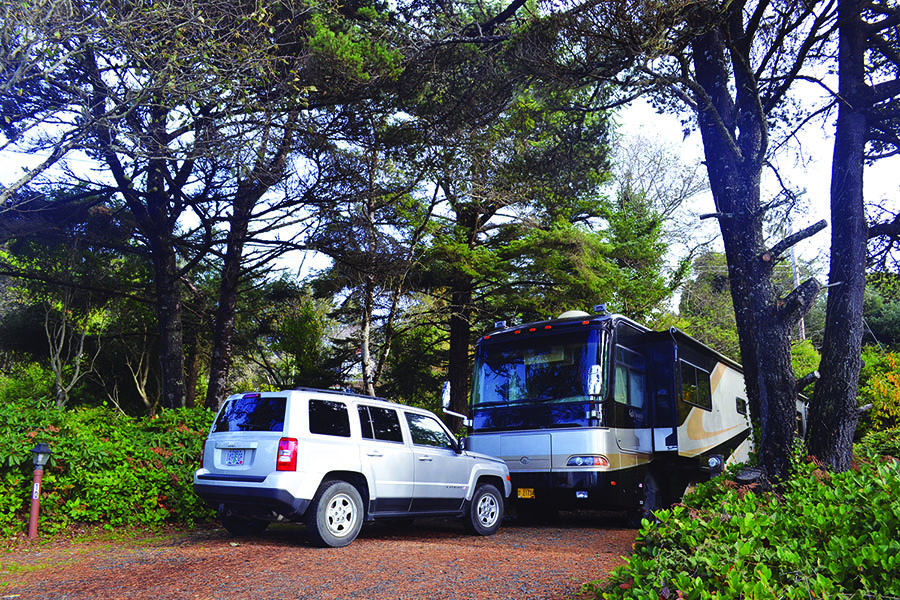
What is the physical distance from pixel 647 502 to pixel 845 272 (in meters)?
4.60

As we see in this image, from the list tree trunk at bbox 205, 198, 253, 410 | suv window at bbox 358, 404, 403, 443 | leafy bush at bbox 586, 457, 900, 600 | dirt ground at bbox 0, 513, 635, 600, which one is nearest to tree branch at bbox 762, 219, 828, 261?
leafy bush at bbox 586, 457, 900, 600

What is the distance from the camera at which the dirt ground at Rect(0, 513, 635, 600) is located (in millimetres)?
5488

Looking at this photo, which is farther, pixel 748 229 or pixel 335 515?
pixel 748 229

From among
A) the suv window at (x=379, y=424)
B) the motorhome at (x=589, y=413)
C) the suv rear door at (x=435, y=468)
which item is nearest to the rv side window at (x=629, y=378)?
the motorhome at (x=589, y=413)

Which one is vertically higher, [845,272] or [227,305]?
[227,305]

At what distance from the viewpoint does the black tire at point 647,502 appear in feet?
34.5

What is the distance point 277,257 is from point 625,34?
10.9m

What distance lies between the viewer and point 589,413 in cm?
977

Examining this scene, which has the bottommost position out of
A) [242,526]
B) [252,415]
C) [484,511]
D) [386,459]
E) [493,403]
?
[242,526]

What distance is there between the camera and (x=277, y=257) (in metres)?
16.8

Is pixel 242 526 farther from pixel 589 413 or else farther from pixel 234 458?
pixel 589 413

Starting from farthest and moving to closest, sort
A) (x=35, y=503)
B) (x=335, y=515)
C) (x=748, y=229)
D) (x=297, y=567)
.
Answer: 1. (x=748, y=229)
2. (x=35, y=503)
3. (x=335, y=515)
4. (x=297, y=567)

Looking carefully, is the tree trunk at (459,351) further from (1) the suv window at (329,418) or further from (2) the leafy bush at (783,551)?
(2) the leafy bush at (783,551)

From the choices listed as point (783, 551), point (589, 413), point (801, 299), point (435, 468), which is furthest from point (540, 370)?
point (783, 551)
